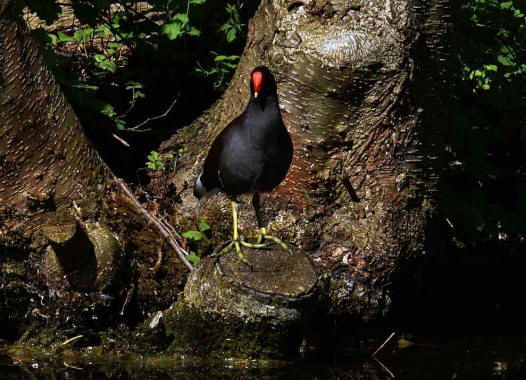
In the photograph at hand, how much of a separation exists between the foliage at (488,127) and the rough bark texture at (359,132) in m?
0.75

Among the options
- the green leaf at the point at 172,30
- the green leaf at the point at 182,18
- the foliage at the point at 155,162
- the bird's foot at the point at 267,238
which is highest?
the green leaf at the point at 182,18

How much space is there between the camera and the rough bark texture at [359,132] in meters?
4.31

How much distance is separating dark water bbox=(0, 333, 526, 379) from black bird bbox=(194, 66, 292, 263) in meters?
0.60

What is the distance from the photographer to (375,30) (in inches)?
169

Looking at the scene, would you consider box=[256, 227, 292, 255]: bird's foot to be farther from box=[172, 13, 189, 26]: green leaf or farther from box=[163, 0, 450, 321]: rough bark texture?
box=[172, 13, 189, 26]: green leaf

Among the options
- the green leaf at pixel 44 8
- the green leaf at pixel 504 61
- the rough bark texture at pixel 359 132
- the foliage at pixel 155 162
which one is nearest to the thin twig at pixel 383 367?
the rough bark texture at pixel 359 132

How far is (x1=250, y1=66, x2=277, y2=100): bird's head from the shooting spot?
3791 mm

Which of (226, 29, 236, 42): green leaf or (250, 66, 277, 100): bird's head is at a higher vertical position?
(250, 66, 277, 100): bird's head

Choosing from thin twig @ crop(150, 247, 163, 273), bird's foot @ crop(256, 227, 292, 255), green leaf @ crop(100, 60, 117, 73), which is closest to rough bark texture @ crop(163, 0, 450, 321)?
bird's foot @ crop(256, 227, 292, 255)

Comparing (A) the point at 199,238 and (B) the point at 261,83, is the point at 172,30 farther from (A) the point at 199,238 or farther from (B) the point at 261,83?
(B) the point at 261,83

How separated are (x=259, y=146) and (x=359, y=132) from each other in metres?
0.83

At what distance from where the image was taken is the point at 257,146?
3881mm

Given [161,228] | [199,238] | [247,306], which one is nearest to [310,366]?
[247,306]

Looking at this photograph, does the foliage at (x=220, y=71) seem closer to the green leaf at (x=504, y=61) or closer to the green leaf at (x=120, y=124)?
the green leaf at (x=120, y=124)
